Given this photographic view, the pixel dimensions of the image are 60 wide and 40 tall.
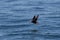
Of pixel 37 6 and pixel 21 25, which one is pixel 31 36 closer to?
pixel 21 25

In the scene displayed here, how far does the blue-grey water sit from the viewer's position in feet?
87.1

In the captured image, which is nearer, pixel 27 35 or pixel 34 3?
pixel 27 35

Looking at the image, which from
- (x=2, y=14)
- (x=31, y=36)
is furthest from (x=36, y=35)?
(x=2, y=14)

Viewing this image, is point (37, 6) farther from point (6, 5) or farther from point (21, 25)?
point (21, 25)

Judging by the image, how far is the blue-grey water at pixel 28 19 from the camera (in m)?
26.6

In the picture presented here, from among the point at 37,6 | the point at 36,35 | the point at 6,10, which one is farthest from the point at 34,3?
the point at 36,35

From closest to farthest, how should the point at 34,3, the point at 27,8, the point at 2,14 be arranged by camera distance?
the point at 2,14
the point at 27,8
the point at 34,3

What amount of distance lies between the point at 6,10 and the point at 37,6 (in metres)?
3.70

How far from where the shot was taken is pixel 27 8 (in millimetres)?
35250

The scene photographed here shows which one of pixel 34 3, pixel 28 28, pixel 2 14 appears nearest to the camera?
pixel 28 28

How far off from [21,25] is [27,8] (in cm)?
617

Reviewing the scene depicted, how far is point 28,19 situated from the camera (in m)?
31.2

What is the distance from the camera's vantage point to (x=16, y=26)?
29.0 metres

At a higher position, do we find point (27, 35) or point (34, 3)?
point (34, 3)
